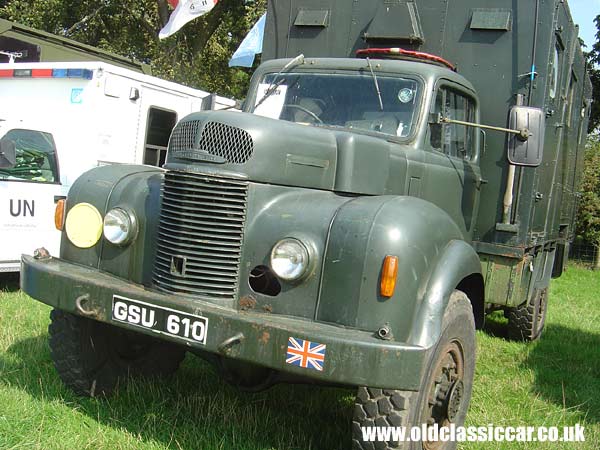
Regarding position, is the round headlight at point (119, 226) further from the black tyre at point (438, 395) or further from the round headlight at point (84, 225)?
the black tyre at point (438, 395)

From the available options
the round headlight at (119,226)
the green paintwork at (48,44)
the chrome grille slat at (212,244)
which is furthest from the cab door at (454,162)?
the green paintwork at (48,44)

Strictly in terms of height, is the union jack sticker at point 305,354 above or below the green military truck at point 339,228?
below

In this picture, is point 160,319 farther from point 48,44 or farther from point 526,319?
point 48,44

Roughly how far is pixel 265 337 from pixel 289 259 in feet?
1.33

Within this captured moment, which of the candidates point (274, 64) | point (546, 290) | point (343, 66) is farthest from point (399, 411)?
point (546, 290)

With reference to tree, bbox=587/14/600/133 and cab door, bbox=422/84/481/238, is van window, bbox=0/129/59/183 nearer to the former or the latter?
cab door, bbox=422/84/481/238

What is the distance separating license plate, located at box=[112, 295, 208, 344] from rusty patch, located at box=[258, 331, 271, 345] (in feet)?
0.97

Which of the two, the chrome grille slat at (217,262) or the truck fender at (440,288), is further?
the chrome grille slat at (217,262)

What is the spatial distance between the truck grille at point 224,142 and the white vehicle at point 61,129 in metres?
3.75

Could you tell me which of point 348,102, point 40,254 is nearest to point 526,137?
point 348,102

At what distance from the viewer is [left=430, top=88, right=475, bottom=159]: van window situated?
459 cm

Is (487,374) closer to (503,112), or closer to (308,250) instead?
(503,112)

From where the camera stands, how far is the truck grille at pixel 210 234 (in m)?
3.34

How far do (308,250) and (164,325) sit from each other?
31.8 inches
